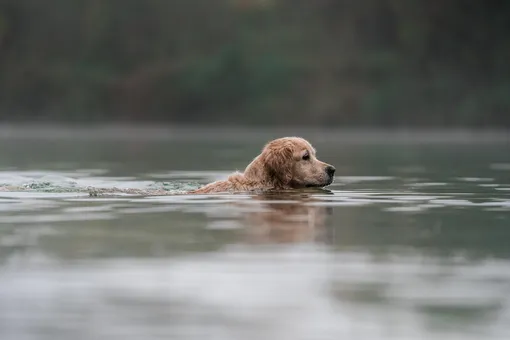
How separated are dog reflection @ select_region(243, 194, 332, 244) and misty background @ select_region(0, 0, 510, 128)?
43594 millimetres

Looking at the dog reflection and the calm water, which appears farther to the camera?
the dog reflection

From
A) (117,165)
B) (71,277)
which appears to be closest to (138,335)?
(71,277)

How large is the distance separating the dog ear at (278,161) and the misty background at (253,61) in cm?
4218

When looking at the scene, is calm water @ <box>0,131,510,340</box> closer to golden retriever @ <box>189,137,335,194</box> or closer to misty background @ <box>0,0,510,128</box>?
golden retriever @ <box>189,137,335,194</box>

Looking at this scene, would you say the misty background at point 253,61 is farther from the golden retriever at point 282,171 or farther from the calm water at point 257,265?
the calm water at point 257,265

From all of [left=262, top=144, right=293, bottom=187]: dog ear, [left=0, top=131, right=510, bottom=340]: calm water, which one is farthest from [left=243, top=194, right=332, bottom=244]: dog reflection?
[left=262, top=144, right=293, bottom=187]: dog ear

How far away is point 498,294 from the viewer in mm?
6902

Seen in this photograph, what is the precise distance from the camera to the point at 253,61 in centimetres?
6569

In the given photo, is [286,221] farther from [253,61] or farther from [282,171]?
[253,61]

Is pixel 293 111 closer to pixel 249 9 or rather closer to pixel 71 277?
pixel 249 9

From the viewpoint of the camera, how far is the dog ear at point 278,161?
14055mm

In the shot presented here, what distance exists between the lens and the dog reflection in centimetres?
955

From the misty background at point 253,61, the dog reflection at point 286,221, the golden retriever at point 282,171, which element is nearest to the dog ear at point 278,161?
the golden retriever at point 282,171

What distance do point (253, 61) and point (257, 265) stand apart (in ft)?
191
